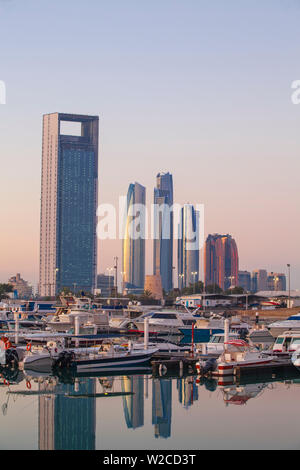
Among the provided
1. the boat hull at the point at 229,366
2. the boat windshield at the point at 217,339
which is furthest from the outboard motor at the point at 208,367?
the boat windshield at the point at 217,339

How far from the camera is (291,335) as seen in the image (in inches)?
1916

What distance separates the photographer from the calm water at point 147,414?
25844 millimetres

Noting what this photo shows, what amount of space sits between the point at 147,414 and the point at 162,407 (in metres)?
1.74

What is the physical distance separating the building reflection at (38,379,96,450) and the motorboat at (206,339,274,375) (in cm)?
856

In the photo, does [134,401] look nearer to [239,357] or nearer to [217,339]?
[239,357]

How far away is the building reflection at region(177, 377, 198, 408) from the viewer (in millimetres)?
34250

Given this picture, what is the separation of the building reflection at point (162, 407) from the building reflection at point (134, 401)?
2.09 ft

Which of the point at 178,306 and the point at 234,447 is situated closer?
the point at 234,447

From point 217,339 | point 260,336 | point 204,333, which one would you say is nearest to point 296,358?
point 217,339

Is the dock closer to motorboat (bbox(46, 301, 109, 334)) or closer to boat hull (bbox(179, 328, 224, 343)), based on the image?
motorboat (bbox(46, 301, 109, 334))
